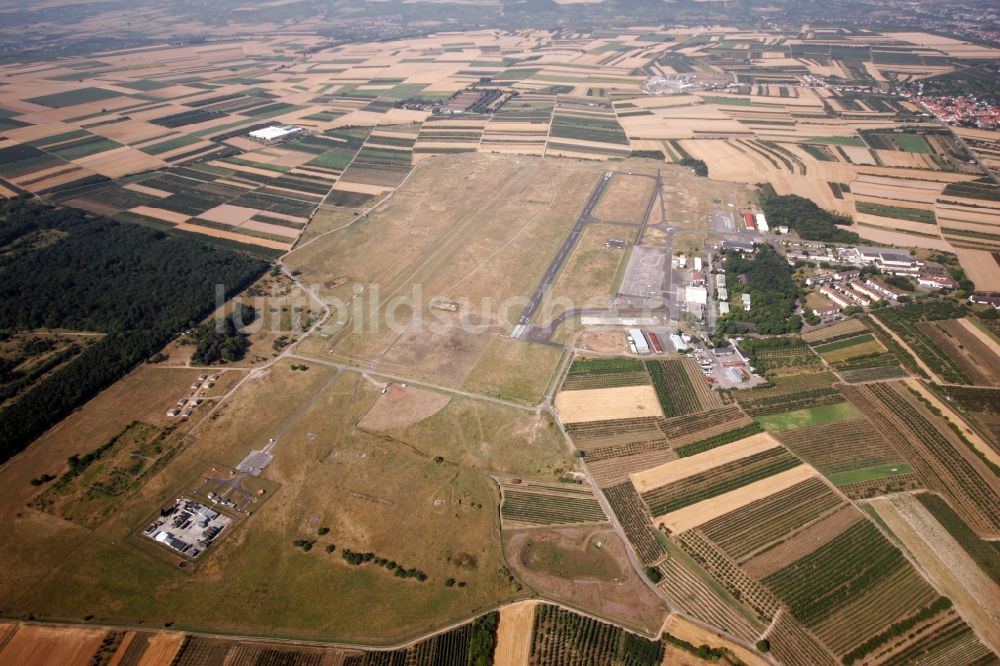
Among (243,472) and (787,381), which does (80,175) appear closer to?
(243,472)

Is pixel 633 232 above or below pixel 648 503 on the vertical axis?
above

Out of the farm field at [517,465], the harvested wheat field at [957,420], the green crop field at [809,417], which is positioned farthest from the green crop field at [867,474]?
the harvested wheat field at [957,420]

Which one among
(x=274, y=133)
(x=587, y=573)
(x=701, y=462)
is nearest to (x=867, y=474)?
(x=701, y=462)

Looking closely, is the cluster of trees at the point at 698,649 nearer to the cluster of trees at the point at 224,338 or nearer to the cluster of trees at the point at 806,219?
the cluster of trees at the point at 224,338

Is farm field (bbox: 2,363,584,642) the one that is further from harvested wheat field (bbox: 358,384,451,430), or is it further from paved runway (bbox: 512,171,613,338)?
paved runway (bbox: 512,171,613,338)

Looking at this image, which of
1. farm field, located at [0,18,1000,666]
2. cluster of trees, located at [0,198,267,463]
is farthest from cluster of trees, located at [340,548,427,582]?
cluster of trees, located at [0,198,267,463]

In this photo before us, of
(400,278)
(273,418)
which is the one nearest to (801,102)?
(400,278)

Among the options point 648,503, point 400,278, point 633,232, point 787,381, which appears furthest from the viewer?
point 633,232

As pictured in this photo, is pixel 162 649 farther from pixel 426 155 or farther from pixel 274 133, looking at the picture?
pixel 274 133
